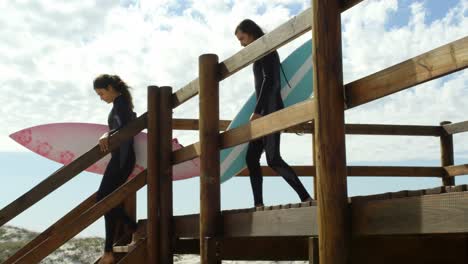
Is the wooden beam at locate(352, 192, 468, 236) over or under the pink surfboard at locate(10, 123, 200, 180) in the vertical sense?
under

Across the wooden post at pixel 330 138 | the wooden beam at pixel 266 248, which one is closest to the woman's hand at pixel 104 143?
the wooden beam at pixel 266 248

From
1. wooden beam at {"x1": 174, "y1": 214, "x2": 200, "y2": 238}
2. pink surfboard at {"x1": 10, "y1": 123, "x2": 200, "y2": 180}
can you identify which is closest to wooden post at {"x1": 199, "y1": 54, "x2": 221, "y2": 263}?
wooden beam at {"x1": 174, "y1": 214, "x2": 200, "y2": 238}

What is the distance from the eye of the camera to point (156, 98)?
22.5 feet

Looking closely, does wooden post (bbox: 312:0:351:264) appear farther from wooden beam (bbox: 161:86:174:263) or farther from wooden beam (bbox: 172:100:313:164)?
wooden beam (bbox: 161:86:174:263)

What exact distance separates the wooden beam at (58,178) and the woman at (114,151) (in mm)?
70

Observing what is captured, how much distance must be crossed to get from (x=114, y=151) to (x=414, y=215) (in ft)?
12.5

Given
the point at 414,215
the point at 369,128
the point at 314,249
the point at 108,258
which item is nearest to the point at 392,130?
the point at 369,128

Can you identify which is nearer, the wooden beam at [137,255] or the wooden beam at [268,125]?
the wooden beam at [268,125]

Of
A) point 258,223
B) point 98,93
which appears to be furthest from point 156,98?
point 258,223

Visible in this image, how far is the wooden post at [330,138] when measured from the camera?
3762 mm

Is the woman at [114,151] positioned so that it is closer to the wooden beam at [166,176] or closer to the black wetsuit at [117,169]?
the black wetsuit at [117,169]

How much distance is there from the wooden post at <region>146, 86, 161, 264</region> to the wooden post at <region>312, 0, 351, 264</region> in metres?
2.98

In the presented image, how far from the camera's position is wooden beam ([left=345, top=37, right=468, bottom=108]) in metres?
3.16

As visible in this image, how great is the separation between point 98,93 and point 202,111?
1.42m
